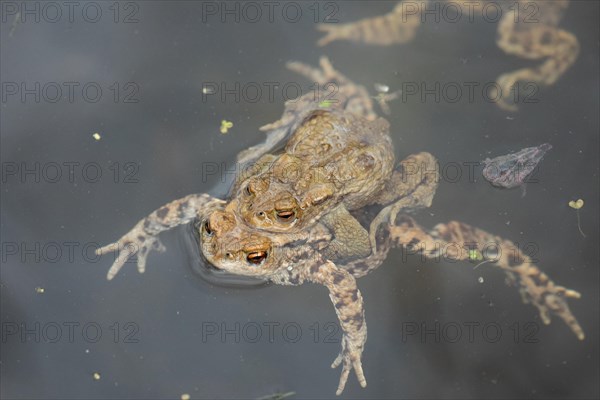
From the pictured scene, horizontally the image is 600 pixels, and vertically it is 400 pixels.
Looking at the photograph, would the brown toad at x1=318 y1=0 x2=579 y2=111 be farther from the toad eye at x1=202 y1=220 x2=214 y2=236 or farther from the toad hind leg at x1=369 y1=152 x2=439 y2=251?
the toad eye at x1=202 y1=220 x2=214 y2=236

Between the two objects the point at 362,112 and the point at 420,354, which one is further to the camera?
the point at 362,112

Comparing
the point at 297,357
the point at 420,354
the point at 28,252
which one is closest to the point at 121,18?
the point at 28,252

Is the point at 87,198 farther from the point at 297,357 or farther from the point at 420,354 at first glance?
the point at 420,354

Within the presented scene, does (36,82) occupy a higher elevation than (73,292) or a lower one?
higher

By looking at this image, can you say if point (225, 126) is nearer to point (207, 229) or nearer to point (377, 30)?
point (207, 229)

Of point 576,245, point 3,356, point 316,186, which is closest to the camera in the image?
point 316,186

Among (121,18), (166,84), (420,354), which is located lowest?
(420,354)

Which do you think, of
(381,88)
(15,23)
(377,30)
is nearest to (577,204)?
(381,88)
